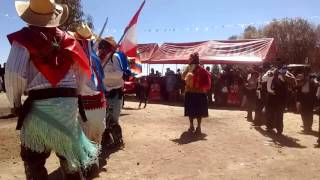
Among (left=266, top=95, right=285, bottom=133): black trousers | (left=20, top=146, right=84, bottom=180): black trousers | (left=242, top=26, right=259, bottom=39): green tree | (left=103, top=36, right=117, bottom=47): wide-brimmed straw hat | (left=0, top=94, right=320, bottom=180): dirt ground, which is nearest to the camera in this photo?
(left=20, top=146, right=84, bottom=180): black trousers

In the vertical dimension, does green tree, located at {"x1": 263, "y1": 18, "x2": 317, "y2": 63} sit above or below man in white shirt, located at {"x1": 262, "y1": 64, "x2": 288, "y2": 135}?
above

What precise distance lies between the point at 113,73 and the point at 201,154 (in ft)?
7.05

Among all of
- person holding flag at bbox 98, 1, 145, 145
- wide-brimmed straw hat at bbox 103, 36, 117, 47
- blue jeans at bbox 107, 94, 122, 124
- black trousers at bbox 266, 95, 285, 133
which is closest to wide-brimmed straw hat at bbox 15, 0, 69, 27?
person holding flag at bbox 98, 1, 145, 145

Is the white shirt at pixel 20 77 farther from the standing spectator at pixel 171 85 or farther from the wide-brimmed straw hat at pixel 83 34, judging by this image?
the standing spectator at pixel 171 85

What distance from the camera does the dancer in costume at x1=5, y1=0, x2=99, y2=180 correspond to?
395cm

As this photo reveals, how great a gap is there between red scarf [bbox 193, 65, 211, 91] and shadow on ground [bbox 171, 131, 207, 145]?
110cm

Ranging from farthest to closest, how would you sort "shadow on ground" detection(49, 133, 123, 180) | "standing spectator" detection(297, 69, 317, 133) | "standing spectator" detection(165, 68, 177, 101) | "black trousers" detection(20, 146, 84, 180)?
"standing spectator" detection(165, 68, 177, 101) → "standing spectator" detection(297, 69, 317, 133) → "shadow on ground" detection(49, 133, 123, 180) → "black trousers" detection(20, 146, 84, 180)

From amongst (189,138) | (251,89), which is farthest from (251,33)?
(189,138)

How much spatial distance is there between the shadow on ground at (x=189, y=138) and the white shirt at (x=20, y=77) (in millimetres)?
5514

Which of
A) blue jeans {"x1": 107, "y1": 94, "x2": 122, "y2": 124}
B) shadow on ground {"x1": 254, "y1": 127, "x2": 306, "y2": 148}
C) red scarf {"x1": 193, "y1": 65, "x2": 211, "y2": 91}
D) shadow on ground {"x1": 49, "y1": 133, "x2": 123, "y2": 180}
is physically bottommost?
shadow on ground {"x1": 254, "y1": 127, "x2": 306, "y2": 148}

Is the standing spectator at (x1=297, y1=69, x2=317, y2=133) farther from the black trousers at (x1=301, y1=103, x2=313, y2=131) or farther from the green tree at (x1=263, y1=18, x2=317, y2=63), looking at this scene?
the green tree at (x1=263, y1=18, x2=317, y2=63)

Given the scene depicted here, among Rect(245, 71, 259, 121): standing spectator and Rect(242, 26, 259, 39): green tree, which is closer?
Rect(245, 71, 259, 121): standing spectator

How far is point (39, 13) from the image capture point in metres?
4.18

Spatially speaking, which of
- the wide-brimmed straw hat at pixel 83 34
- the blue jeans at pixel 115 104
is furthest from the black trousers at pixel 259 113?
the wide-brimmed straw hat at pixel 83 34
